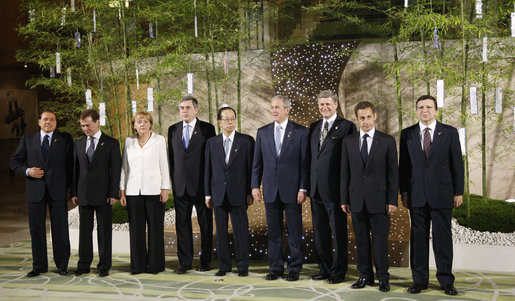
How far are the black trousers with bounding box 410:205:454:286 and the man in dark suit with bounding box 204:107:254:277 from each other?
1.37 m

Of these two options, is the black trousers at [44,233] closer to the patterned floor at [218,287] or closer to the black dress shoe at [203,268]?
the patterned floor at [218,287]

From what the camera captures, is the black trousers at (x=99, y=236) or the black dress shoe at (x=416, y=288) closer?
the black dress shoe at (x=416, y=288)

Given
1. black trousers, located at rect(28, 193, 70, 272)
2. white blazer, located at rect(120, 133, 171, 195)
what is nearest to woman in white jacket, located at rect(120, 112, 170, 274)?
white blazer, located at rect(120, 133, 171, 195)

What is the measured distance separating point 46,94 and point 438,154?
471 inches

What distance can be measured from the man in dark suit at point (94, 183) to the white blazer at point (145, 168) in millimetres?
81

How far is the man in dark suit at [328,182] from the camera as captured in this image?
4062 millimetres

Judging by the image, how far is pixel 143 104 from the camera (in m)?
8.15

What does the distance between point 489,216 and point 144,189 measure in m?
3.45

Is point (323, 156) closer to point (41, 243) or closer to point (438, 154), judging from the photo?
point (438, 154)

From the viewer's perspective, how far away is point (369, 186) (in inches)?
153

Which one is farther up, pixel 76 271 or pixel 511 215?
pixel 511 215

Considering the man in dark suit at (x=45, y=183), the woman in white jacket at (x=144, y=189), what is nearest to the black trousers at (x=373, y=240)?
the woman in white jacket at (x=144, y=189)

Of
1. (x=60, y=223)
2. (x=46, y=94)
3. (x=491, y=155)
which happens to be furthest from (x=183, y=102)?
(x=46, y=94)

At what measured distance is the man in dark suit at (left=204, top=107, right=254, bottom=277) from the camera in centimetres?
436
